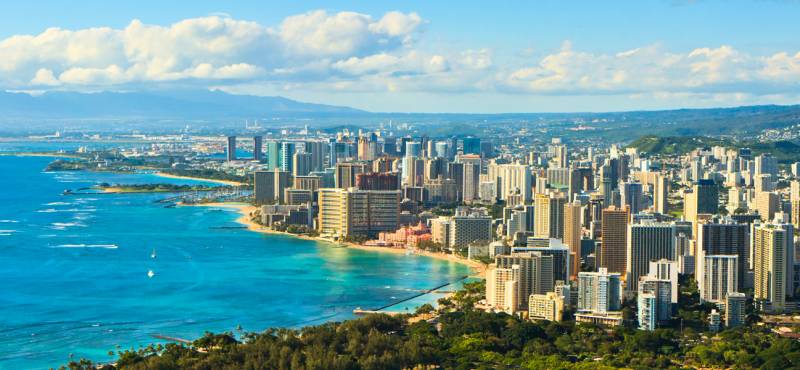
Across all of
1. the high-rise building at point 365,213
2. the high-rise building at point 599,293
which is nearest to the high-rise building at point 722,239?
the high-rise building at point 599,293

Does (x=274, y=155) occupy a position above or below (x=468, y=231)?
above

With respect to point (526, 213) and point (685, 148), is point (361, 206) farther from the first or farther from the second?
point (685, 148)

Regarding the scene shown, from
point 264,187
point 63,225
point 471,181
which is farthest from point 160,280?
point 471,181

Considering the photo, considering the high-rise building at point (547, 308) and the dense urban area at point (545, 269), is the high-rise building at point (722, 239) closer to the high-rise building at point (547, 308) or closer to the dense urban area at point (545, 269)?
the dense urban area at point (545, 269)

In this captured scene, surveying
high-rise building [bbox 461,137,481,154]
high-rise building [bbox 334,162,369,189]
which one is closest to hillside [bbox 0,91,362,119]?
high-rise building [bbox 461,137,481,154]

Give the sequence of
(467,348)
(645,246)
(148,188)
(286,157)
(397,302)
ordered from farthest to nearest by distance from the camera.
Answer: (286,157), (148,188), (645,246), (397,302), (467,348)

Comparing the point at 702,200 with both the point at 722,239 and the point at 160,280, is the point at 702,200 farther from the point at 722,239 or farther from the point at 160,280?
the point at 160,280
